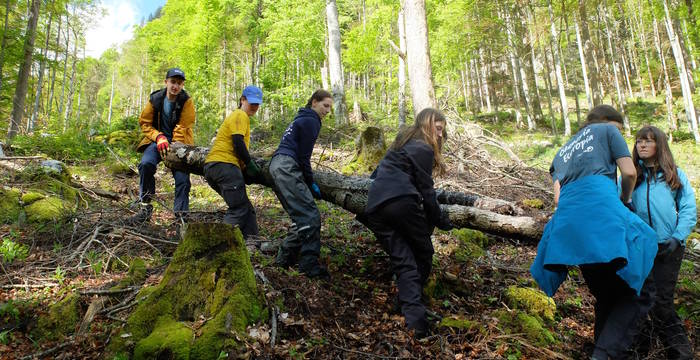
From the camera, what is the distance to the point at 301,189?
3.88 meters

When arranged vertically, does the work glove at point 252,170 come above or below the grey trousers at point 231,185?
above

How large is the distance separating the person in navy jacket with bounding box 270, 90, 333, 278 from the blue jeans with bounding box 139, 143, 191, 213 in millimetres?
1737

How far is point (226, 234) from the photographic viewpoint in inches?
117

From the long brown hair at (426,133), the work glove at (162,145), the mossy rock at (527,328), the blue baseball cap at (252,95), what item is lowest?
the mossy rock at (527,328)

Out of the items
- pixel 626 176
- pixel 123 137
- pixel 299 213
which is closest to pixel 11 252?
pixel 299 213

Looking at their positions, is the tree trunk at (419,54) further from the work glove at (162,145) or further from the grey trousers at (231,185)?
the work glove at (162,145)

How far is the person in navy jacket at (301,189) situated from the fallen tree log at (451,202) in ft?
1.34

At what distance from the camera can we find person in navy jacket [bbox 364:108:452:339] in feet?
10.6

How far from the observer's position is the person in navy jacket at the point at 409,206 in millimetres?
3227

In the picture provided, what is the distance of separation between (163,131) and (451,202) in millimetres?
3802

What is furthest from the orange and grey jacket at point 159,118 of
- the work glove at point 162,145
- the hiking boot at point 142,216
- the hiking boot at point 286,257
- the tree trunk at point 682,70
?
the tree trunk at point 682,70

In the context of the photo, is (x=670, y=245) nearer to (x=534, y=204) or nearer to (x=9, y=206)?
(x=534, y=204)

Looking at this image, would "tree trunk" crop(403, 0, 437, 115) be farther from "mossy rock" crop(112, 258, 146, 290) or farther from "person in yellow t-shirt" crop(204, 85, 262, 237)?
"mossy rock" crop(112, 258, 146, 290)

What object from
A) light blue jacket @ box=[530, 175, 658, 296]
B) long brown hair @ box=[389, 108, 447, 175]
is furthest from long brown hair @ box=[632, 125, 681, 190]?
long brown hair @ box=[389, 108, 447, 175]
